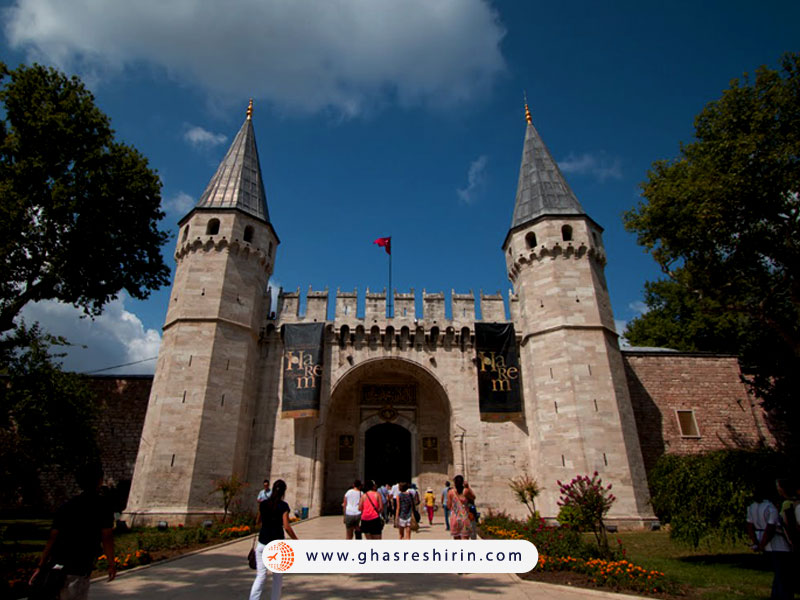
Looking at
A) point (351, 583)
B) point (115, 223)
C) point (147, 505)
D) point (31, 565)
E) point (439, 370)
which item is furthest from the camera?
point (439, 370)

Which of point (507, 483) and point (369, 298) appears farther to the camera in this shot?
point (369, 298)

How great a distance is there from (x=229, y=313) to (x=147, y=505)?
6980mm

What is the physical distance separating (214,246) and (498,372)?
12.7 meters

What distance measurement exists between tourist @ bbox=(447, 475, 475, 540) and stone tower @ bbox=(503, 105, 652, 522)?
9.66 m

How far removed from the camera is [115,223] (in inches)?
647

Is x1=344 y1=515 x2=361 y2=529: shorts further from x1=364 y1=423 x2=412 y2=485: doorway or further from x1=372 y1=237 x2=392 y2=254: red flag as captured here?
x1=372 y1=237 x2=392 y2=254: red flag

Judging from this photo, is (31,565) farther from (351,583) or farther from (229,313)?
(229,313)

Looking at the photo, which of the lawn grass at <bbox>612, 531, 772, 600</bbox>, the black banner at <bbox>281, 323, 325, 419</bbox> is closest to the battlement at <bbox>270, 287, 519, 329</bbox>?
the black banner at <bbox>281, 323, 325, 419</bbox>

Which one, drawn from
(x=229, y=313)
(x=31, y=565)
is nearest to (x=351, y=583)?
(x=31, y=565)

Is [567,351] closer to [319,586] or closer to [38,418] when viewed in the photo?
[319,586]

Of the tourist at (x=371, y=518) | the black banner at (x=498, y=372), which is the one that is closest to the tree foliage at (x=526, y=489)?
the black banner at (x=498, y=372)

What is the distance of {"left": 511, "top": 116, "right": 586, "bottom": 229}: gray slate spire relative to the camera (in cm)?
1997

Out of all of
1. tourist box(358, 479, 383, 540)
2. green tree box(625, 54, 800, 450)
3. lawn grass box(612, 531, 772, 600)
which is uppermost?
green tree box(625, 54, 800, 450)

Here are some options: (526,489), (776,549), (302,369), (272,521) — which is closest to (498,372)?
(526,489)
